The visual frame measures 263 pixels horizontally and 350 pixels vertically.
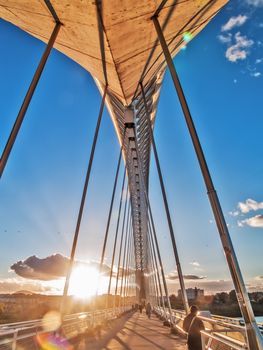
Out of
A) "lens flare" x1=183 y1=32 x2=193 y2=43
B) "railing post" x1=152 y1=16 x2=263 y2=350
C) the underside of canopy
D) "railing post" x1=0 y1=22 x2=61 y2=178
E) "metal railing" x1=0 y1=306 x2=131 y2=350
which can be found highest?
"lens flare" x1=183 y1=32 x2=193 y2=43

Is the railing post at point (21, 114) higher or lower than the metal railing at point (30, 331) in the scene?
higher

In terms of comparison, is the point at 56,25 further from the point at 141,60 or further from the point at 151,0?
the point at 141,60

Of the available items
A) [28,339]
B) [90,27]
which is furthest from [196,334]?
[90,27]

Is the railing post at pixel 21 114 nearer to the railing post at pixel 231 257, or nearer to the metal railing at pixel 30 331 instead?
the metal railing at pixel 30 331

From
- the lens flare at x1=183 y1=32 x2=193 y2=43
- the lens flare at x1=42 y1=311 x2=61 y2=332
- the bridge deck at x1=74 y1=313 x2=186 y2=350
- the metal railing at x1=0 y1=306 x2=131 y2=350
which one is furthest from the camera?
the lens flare at x1=183 y1=32 x2=193 y2=43

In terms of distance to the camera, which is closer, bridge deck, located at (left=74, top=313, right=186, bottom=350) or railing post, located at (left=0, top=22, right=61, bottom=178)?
railing post, located at (left=0, top=22, right=61, bottom=178)

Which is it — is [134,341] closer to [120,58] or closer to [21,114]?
[21,114]

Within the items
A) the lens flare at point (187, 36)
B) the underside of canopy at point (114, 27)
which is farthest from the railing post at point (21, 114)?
the lens flare at point (187, 36)

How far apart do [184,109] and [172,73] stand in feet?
3.58

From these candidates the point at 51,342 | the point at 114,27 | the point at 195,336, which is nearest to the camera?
the point at 195,336

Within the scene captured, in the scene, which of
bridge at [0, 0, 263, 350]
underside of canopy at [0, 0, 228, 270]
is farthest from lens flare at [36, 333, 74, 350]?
underside of canopy at [0, 0, 228, 270]

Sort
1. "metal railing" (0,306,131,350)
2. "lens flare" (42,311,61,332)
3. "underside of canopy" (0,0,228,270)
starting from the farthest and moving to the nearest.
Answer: "underside of canopy" (0,0,228,270) → "lens flare" (42,311,61,332) → "metal railing" (0,306,131,350)

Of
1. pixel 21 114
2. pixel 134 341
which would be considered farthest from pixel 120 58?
pixel 134 341

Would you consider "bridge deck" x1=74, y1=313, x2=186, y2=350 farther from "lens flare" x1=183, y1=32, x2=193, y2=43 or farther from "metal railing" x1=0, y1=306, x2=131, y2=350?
"lens flare" x1=183, y1=32, x2=193, y2=43
